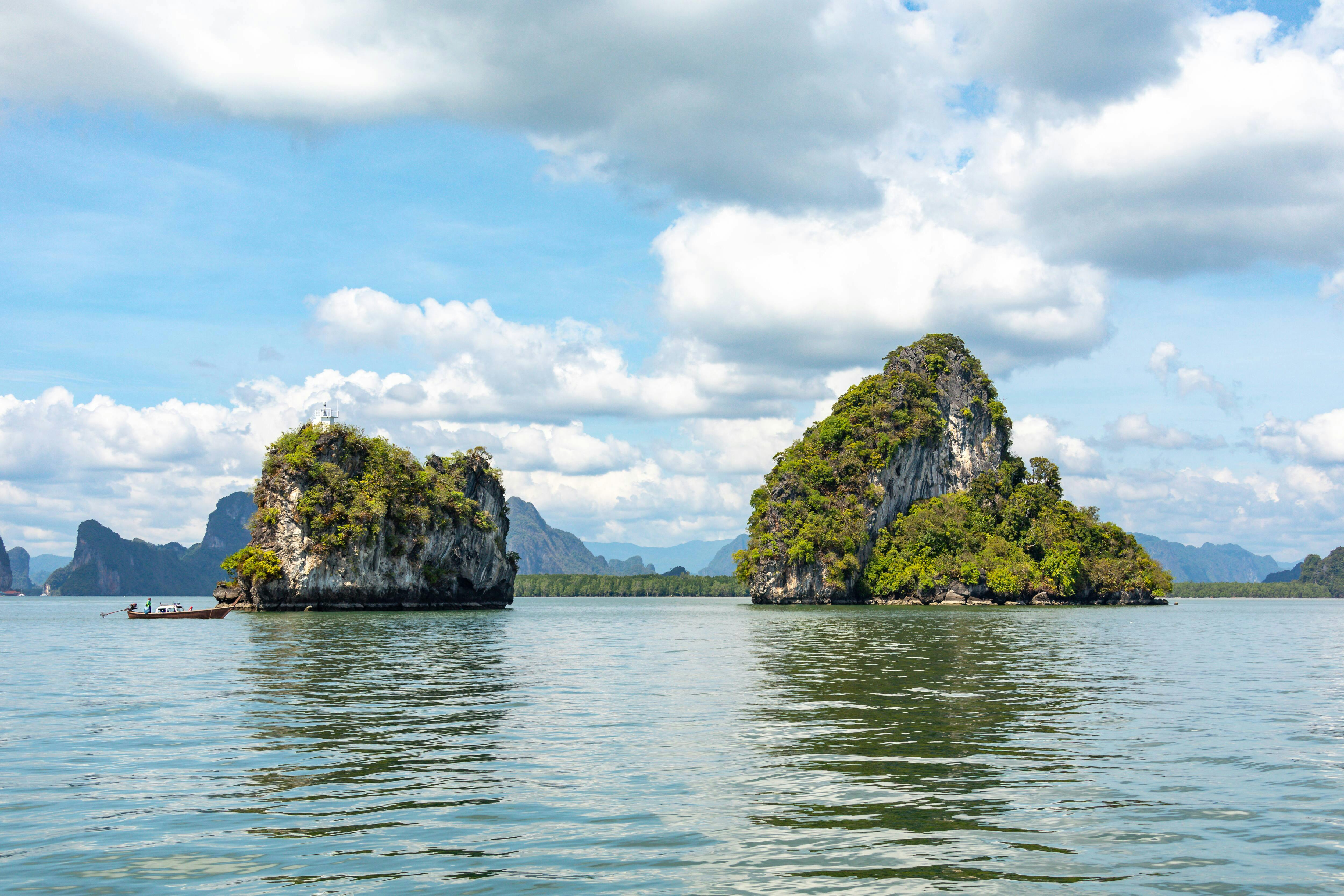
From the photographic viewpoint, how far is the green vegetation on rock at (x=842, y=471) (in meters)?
124

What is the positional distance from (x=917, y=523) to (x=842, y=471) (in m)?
13.8

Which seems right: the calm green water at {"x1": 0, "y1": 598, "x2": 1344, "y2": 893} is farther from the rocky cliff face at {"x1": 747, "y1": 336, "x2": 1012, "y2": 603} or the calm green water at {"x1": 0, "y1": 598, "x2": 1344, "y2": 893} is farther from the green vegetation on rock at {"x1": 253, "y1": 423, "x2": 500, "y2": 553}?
the rocky cliff face at {"x1": 747, "y1": 336, "x2": 1012, "y2": 603}

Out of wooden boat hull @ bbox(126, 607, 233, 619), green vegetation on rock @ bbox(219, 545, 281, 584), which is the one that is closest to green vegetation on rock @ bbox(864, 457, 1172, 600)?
green vegetation on rock @ bbox(219, 545, 281, 584)

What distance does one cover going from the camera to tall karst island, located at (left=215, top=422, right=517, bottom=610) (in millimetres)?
87188

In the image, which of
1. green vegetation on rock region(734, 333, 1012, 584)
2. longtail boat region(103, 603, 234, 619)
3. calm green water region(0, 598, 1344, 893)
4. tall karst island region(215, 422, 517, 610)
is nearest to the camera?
calm green water region(0, 598, 1344, 893)

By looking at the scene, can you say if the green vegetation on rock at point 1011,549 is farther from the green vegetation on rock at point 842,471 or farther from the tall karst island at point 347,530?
the tall karst island at point 347,530

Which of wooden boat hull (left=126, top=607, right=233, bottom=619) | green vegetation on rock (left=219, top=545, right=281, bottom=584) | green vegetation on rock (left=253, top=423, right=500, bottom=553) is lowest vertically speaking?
wooden boat hull (left=126, top=607, right=233, bottom=619)

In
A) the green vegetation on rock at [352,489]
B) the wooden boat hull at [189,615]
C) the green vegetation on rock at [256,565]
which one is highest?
the green vegetation on rock at [352,489]

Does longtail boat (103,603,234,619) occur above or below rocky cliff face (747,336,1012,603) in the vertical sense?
below

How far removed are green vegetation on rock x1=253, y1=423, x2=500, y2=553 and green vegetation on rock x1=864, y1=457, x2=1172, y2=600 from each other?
6377 cm

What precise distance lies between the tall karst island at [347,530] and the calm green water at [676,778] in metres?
56.6

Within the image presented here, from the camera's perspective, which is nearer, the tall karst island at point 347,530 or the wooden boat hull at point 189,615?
the wooden boat hull at point 189,615

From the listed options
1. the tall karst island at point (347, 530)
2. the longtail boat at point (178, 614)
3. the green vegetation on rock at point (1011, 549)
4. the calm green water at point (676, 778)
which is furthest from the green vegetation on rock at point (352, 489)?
the green vegetation on rock at point (1011, 549)

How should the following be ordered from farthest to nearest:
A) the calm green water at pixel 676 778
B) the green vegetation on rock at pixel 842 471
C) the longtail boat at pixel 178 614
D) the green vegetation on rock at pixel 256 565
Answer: the green vegetation on rock at pixel 842 471 < the green vegetation on rock at pixel 256 565 < the longtail boat at pixel 178 614 < the calm green water at pixel 676 778
